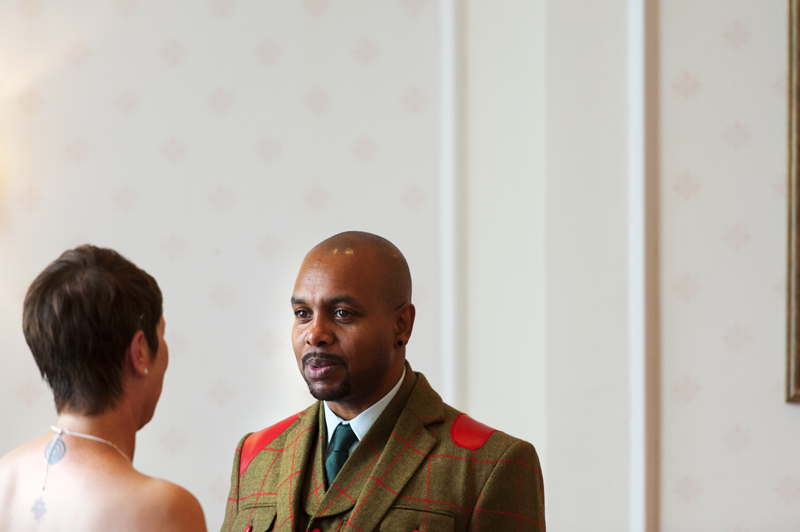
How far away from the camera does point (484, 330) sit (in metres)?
2.65

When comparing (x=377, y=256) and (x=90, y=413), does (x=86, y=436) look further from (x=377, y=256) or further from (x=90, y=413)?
(x=377, y=256)

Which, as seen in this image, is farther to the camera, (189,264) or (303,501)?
(189,264)

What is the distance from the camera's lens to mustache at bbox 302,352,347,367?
152 cm

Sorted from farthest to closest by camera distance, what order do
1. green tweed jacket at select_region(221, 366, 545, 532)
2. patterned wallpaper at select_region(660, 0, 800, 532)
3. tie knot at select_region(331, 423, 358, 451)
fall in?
1. patterned wallpaper at select_region(660, 0, 800, 532)
2. tie knot at select_region(331, 423, 358, 451)
3. green tweed jacket at select_region(221, 366, 545, 532)

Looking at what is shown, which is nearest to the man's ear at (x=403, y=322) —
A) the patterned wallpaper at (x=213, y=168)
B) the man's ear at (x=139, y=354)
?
the man's ear at (x=139, y=354)

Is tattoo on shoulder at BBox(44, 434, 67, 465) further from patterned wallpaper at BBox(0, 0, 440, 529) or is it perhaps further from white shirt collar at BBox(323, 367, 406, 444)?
patterned wallpaper at BBox(0, 0, 440, 529)

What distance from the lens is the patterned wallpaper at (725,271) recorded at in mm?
2553

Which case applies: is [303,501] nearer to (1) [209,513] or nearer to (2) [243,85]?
(1) [209,513]

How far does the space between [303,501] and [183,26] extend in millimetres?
1761

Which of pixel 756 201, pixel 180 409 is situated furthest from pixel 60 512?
pixel 756 201

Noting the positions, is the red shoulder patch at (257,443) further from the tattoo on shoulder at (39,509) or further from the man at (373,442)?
the tattoo on shoulder at (39,509)

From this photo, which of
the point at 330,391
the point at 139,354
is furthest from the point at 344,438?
Result: the point at 139,354

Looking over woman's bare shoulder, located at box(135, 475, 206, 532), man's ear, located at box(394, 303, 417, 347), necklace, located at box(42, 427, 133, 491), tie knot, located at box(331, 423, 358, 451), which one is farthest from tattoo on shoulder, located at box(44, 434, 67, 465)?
man's ear, located at box(394, 303, 417, 347)

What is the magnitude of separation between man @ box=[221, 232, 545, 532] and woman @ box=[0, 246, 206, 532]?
14.5 inches
